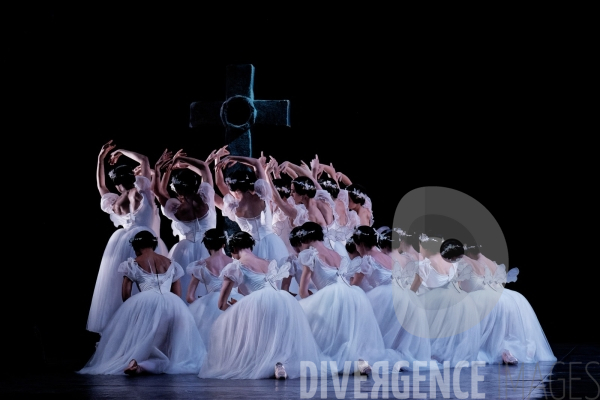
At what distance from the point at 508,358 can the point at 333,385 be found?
2077 mm

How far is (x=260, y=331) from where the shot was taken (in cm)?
552

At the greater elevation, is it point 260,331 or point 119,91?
point 119,91

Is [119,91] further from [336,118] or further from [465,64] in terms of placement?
[465,64]

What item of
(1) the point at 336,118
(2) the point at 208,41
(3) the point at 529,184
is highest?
(2) the point at 208,41

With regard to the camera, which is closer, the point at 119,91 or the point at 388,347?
the point at 388,347

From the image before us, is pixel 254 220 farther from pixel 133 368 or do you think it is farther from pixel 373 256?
pixel 133 368

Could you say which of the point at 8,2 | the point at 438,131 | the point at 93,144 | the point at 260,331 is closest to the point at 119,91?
the point at 93,144

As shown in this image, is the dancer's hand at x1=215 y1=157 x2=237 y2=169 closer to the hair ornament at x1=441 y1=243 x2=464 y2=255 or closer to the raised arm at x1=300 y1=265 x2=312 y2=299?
the raised arm at x1=300 y1=265 x2=312 y2=299

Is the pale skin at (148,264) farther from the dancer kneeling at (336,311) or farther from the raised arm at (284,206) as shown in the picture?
the raised arm at (284,206)

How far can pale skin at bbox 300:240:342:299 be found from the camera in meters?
5.98

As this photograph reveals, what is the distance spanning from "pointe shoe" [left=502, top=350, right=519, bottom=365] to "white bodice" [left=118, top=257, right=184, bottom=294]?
2.54 meters

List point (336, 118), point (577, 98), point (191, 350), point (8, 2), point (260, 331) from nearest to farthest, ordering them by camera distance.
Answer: point (260, 331) → point (191, 350) → point (8, 2) → point (577, 98) → point (336, 118)

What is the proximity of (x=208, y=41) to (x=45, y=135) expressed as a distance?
1.94m

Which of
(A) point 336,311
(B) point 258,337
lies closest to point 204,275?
(B) point 258,337
